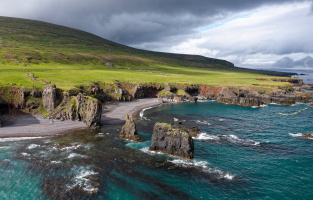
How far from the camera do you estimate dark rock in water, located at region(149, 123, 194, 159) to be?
154 feet

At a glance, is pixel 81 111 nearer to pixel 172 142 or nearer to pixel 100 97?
pixel 100 97

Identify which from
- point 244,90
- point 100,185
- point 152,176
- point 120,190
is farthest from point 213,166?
point 244,90

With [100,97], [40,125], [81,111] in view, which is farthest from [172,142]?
[100,97]

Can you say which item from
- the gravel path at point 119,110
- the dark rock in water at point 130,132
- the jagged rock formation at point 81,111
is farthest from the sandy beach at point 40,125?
the dark rock in water at point 130,132

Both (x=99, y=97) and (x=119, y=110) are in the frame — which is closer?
(x=119, y=110)

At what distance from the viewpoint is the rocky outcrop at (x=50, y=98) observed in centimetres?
7862

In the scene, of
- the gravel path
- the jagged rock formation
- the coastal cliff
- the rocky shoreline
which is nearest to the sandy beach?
the gravel path

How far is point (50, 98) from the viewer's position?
259 ft

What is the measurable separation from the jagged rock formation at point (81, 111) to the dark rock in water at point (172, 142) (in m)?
29.2

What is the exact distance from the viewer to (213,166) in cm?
4325

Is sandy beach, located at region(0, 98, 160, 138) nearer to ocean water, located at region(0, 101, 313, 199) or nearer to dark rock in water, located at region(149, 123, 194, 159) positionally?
ocean water, located at region(0, 101, 313, 199)

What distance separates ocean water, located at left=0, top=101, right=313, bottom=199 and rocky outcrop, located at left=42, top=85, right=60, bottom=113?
2328 cm

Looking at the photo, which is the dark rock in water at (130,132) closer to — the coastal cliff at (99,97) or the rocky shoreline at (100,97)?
the rocky shoreline at (100,97)

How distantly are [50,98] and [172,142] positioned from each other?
58.3 meters
